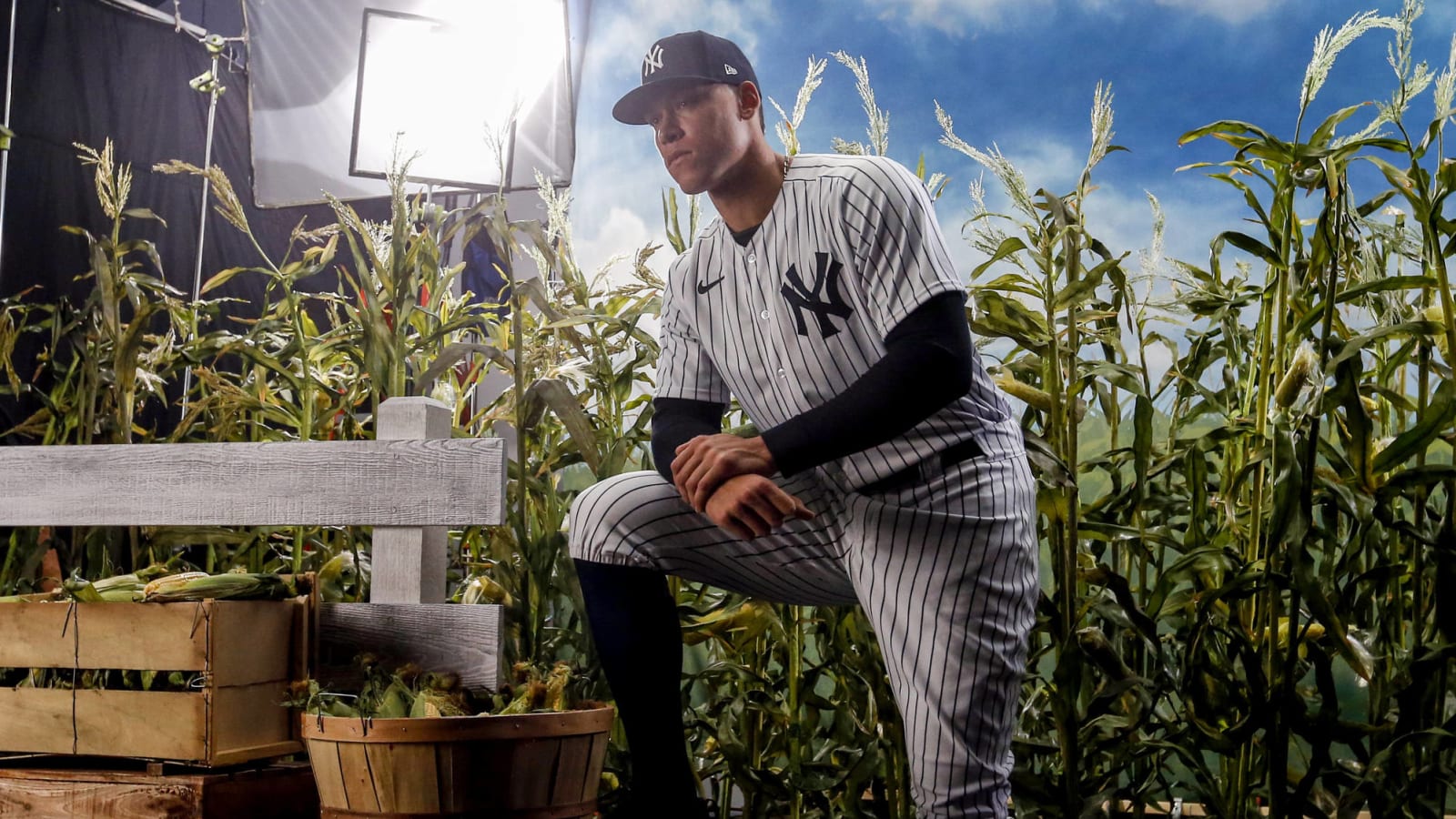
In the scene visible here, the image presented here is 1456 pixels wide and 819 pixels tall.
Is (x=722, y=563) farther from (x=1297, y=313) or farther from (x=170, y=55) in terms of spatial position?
(x=170, y=55)

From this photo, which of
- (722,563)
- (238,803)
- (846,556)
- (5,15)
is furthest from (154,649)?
(5,15)

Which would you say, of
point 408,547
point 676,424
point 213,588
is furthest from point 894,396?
point 213,588

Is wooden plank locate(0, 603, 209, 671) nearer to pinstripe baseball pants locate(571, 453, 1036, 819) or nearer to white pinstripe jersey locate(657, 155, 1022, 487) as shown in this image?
pinstripe baseball pants locate(571, 453, 1036, 819)

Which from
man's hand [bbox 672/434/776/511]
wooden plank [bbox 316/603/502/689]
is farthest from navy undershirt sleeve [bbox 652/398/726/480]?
wooden plank [bbox 316/603/502/689]

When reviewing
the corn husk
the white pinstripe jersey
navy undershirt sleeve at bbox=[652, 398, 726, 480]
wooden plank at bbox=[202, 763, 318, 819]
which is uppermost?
the white pinstripe jersey

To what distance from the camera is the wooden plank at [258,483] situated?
185 cm

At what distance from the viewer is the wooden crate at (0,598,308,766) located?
1674 millimetres

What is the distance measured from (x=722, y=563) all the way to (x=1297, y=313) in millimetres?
926

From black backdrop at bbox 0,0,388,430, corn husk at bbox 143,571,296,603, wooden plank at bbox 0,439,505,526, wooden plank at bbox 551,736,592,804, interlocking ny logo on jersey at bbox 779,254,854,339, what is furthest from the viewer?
→ black backdrop at bbox 0,0,388,430

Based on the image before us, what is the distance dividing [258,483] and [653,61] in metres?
1.09

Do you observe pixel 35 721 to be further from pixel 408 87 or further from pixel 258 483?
pixel 408 87

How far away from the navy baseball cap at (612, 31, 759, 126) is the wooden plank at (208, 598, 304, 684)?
96 cm

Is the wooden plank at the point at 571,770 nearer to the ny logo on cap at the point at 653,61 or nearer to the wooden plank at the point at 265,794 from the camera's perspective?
the wooden plank at the point at 265,794

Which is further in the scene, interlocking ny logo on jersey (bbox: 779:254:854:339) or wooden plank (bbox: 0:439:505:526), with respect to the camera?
wooden plank (bbox: 0:439:505:526)
